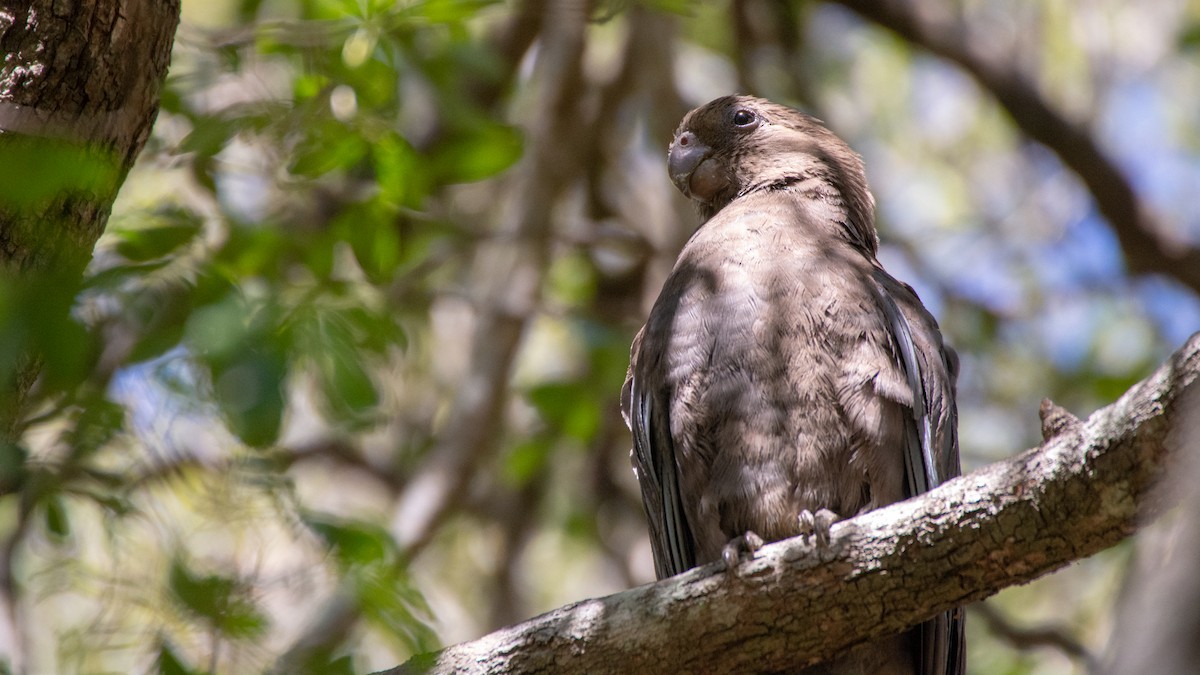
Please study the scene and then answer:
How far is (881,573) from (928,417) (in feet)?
3.93

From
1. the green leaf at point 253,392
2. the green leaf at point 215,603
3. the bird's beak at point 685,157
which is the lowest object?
the green leaf at point 215,603

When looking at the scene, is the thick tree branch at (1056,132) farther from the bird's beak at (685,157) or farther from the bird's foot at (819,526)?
the bird's foot at (819,526)

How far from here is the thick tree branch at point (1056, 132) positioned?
698cm

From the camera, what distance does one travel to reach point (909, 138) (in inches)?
437

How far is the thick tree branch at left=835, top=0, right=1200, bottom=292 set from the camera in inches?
275

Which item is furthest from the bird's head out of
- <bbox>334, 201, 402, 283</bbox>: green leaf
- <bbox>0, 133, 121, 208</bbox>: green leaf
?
<bbox>0, 133, 121, 208</bbox>: green leaf

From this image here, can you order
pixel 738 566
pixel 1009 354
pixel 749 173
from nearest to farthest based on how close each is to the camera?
pixel 738 566, pixel 749 173, pixel 1009 354

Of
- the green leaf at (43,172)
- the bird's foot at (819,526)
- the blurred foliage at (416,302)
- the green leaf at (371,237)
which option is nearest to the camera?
the green leaf at (43,172)

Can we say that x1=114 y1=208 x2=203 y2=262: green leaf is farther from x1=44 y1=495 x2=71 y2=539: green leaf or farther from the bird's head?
the bird's head

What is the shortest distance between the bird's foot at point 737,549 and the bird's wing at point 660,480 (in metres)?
0.88

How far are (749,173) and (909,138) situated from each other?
20.5 feet

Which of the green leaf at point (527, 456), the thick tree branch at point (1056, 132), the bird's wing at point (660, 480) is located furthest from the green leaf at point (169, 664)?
the thick tree branch at point (1056, 132)

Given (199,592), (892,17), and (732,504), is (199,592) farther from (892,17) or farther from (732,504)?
Result: (892,17)

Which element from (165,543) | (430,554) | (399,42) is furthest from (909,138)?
(165,543)
